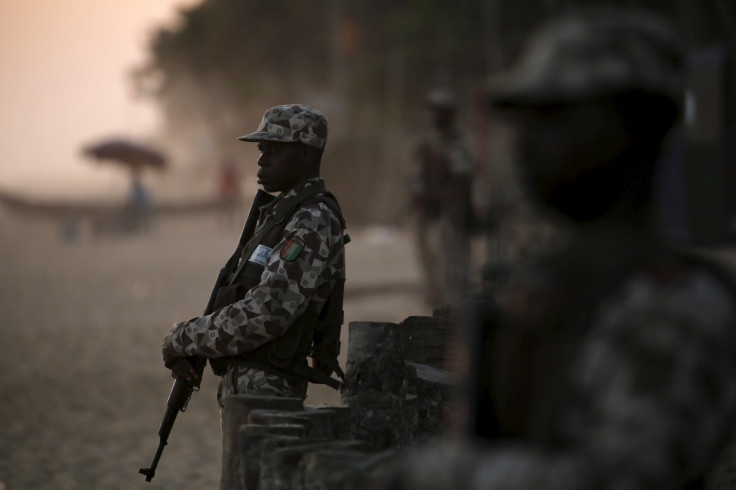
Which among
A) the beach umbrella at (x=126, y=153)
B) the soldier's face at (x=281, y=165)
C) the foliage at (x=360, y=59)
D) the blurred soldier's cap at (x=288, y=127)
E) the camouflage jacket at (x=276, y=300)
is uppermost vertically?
the foliage at (x=360, y=59)

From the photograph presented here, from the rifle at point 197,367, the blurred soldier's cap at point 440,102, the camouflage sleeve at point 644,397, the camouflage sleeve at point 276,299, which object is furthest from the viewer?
the blurred soldier's cap at point 440,102

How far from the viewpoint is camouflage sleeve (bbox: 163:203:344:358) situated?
3.93 metres

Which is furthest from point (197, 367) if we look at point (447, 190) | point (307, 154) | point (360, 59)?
point (360, 59)

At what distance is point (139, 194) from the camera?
120ft

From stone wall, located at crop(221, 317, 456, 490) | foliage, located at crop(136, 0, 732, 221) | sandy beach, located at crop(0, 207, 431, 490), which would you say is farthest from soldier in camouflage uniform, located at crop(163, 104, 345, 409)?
foliage, located at crop(136, 0, 732, 221)

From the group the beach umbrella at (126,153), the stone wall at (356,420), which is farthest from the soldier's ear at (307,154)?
the beach umbrella at (126,153)

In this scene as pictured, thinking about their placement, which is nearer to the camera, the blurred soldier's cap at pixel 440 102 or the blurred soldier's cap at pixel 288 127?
the blurred soldier's cap at pixel 288 127

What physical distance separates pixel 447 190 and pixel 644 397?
10047mm

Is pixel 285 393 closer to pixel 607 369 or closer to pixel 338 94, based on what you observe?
pixel 607 369

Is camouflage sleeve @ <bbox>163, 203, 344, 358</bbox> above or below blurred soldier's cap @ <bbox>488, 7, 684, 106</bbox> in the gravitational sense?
below

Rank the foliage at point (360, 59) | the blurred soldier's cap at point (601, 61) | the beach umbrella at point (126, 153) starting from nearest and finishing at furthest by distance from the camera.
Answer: the blurred soldier's cap at point (601, 61) < the foliage at point (360, 59) < the beach umbrella at point (126, 153)

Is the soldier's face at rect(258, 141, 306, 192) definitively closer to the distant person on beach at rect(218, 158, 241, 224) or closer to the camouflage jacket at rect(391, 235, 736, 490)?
the camouflage jacket at rect(391, 235, 736, 490)

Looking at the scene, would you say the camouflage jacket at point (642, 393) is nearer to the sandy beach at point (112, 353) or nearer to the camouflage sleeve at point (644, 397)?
the camouflage sleeve at point (644, 397)

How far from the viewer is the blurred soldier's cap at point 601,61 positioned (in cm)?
185
